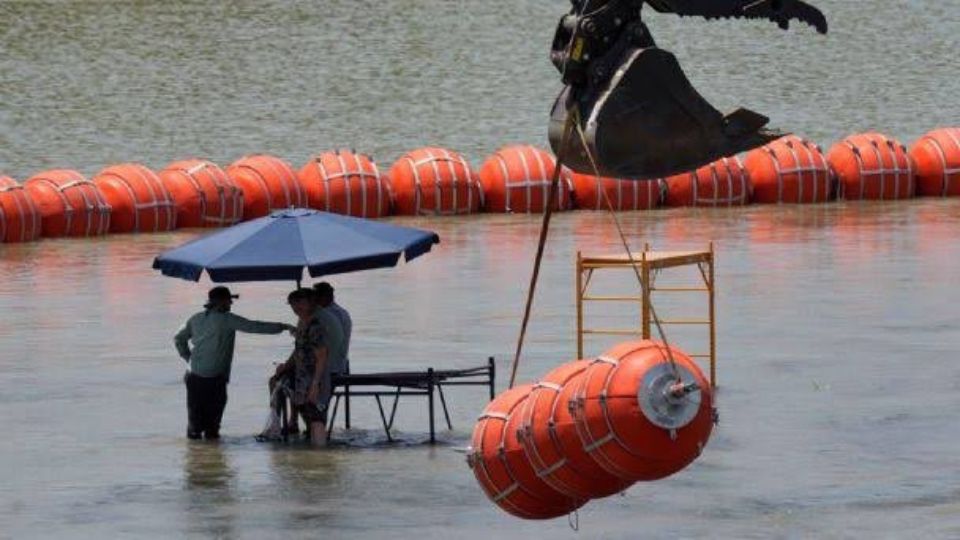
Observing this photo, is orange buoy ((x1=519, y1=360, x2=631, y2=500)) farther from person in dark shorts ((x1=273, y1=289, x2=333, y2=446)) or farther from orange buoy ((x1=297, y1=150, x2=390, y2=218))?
orange buoy ((x1=297, y1=150, x2=390, y2=218))

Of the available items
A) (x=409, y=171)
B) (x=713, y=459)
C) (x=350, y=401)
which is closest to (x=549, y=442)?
(x=713, y=459)

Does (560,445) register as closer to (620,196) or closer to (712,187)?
(620,196)

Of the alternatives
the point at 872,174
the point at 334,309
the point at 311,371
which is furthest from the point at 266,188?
the point at 311,371

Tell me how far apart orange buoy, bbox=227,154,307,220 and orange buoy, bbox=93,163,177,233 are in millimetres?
1489

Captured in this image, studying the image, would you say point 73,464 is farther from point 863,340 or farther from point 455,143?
point 455,143

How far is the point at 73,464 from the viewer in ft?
76.3

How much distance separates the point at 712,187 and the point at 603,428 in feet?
120

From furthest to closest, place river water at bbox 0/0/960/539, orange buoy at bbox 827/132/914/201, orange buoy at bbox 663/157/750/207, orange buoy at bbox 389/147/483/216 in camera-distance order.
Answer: orange buoy at bbox 827/132/914/201, orange buoy at bbox 663/157/750/207, orange buoy at bbox 389/147/483/216, river water at bbox 0/0/960/539

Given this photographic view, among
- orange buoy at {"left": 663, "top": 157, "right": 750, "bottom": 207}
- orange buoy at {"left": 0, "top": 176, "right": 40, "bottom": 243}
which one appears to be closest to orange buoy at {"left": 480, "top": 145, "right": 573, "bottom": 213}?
orange buoy at {"left": 663, "top": 157, "right": 750, "bottom": 207}

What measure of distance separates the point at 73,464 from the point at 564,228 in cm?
2488

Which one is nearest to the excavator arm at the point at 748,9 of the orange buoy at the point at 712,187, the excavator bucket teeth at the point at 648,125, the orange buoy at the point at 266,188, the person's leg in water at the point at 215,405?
the excavator bucket teeth at the point at 648,125

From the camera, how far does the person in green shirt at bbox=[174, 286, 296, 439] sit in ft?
80.5

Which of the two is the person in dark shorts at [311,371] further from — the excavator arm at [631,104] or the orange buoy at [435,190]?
the orange buoy at [435,190]

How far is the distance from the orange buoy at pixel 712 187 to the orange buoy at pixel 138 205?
9545mm
